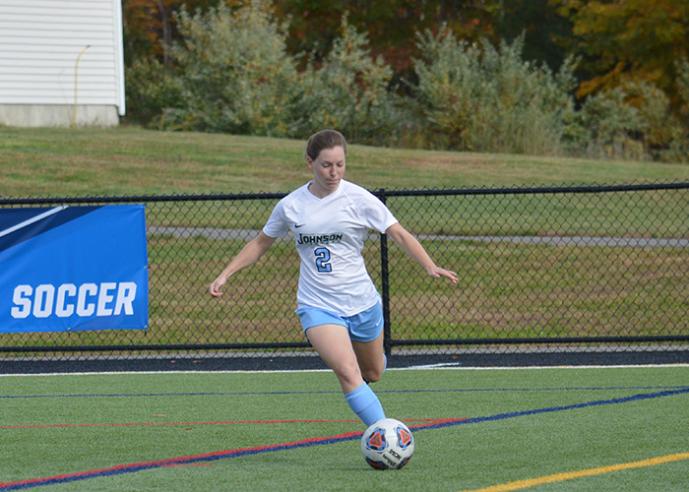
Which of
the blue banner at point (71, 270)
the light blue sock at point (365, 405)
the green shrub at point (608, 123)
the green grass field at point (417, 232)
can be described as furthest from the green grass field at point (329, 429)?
the green shrub at point (608, 123)

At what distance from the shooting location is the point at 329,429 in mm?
8344

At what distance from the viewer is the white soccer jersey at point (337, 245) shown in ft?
22.5

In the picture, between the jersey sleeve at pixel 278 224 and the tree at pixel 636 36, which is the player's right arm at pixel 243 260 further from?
the tree at pixel 636 36

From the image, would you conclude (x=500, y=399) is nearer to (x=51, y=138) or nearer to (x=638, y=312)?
(x=638, y=312)

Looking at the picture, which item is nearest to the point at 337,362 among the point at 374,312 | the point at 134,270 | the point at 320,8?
the point at 374,312

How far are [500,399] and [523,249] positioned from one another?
828 cm

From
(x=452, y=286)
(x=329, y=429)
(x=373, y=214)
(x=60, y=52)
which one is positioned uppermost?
(x=373, y=214)

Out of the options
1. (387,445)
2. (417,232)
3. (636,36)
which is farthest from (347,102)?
(387,445)

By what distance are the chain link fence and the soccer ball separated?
5757 mm

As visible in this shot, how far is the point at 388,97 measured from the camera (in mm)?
33625

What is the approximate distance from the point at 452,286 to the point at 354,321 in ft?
30.7

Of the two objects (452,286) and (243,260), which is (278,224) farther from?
(452,286)

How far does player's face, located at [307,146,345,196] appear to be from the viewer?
673 cm

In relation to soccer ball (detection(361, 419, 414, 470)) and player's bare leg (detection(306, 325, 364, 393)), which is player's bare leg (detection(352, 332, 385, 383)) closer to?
player's bare leg (detection(306, 325, 364, 393))
